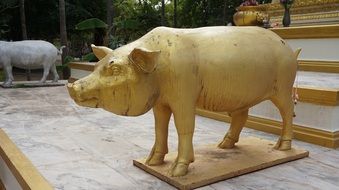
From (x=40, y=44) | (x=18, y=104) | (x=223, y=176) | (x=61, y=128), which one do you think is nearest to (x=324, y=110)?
(x=223, y=176)

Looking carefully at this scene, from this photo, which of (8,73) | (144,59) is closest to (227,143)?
(144,59)

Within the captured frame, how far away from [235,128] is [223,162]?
1.25 ft

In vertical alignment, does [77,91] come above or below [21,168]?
above

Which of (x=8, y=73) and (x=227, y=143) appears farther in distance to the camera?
(x=8, y=73)

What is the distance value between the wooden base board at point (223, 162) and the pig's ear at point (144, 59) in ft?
2.22

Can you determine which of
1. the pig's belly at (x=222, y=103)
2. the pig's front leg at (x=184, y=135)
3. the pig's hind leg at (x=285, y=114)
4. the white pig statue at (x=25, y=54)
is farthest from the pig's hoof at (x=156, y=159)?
the white pig statue at (x=25, y=54)

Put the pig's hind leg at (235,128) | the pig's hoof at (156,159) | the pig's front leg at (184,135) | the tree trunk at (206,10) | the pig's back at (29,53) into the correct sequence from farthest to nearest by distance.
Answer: the tree trunk at (206,10), the pig's back at (29,53), the pig's hind leg at (235,128), the pig's hoof at (156,159), the pig's front leg at (184,135)

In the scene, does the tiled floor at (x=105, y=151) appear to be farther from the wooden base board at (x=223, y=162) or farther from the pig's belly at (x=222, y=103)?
the pig's belly at (x=222, y=103)

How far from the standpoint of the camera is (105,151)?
9.70 feet

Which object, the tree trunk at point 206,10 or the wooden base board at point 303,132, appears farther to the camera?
the tree trunk at point 206,10

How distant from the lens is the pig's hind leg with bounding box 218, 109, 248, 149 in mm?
2766

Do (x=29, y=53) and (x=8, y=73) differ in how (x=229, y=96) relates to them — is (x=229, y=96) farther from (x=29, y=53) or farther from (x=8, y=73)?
(x=8, y=73)

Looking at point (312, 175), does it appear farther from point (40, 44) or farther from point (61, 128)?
point (40, 44)

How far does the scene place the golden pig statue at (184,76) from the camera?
2.01m
